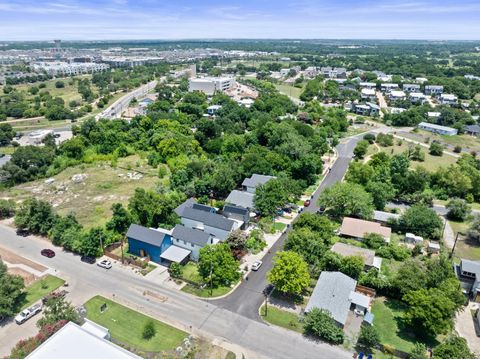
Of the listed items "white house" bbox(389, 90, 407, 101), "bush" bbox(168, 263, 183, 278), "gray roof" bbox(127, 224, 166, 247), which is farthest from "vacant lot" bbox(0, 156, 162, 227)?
"white house" bbox(389, 90, 407, 101)

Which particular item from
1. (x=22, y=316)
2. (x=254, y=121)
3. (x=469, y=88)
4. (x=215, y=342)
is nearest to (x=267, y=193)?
(x=215, y=342)

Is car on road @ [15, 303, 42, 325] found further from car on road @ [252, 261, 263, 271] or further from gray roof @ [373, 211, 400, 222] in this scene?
gray roof @ [373, 211, 400, 222]

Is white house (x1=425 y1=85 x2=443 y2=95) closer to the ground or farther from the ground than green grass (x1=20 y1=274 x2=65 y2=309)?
farther from the ground

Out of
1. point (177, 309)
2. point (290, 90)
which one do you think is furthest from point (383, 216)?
point (290, 90)

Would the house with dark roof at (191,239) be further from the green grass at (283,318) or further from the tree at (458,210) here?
the tree at (458,210)

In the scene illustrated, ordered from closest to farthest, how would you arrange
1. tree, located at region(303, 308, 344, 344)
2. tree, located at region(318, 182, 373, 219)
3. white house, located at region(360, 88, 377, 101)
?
tree, located at region(303, 308, 344, 344), tree, located at region(318, 182, 373, 219), white house, located at region(360, 88, 377, 101)

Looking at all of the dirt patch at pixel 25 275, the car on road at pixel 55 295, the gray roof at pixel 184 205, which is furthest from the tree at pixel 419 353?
the dirt patch at pixel 25 275
